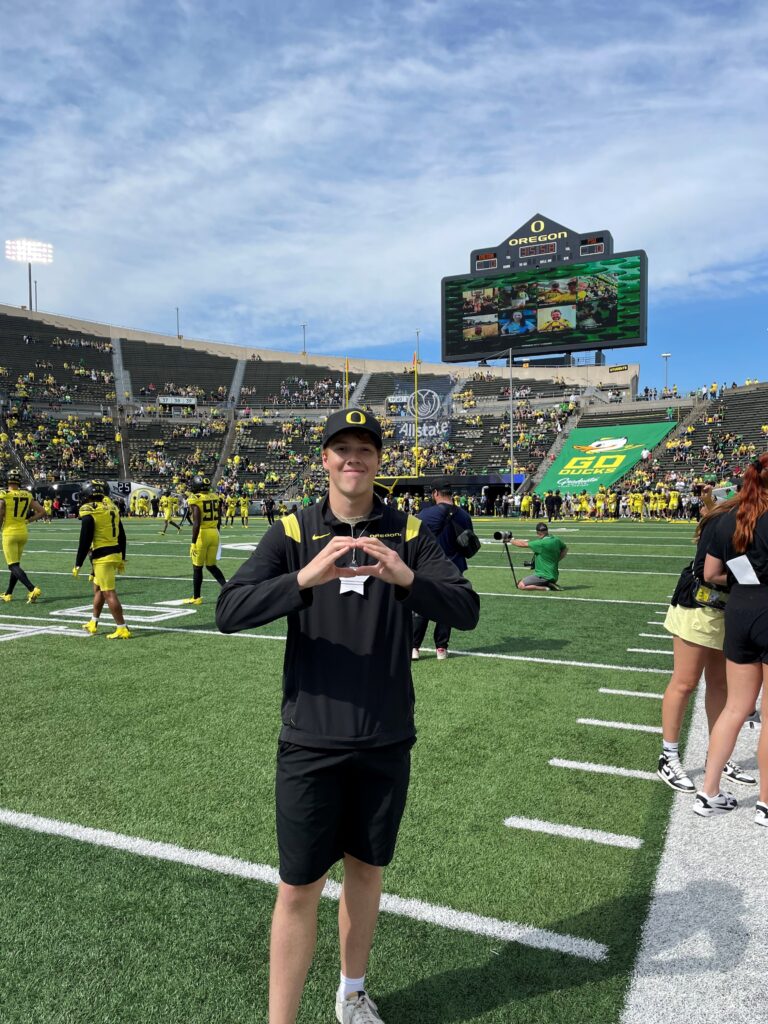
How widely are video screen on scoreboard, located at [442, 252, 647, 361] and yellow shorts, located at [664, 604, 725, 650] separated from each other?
138ft

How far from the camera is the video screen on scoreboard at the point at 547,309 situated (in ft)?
141

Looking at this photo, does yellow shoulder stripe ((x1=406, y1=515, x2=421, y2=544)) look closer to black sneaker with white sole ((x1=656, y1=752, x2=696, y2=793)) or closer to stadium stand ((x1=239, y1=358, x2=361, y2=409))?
black sneaker with white sole ((x1=656, y1=752, x2=696, y2=793))

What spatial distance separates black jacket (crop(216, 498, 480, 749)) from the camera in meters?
2.02

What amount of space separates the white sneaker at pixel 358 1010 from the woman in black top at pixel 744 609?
2209 mm

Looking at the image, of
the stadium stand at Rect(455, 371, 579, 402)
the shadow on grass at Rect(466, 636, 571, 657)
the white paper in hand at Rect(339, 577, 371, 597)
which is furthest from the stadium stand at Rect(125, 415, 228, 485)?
the white paper in hand at Rect(339, 577, 371, 597)

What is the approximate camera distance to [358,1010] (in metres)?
2.25

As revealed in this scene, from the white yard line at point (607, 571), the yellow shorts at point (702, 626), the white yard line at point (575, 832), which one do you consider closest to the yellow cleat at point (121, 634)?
the white yard line at point (575, 832)

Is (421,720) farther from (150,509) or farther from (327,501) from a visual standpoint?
(150,509)

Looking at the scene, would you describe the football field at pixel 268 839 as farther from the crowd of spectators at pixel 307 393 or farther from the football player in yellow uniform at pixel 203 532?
the crowd of spectators at pixel 307 393

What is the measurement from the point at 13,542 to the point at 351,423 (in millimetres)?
9960

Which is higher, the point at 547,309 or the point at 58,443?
the point at 547,309

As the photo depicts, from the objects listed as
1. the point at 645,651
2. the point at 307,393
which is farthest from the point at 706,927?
the point at 307,393

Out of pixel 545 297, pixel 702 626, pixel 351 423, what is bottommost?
pixel 702 626

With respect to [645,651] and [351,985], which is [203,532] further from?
[351,985]
